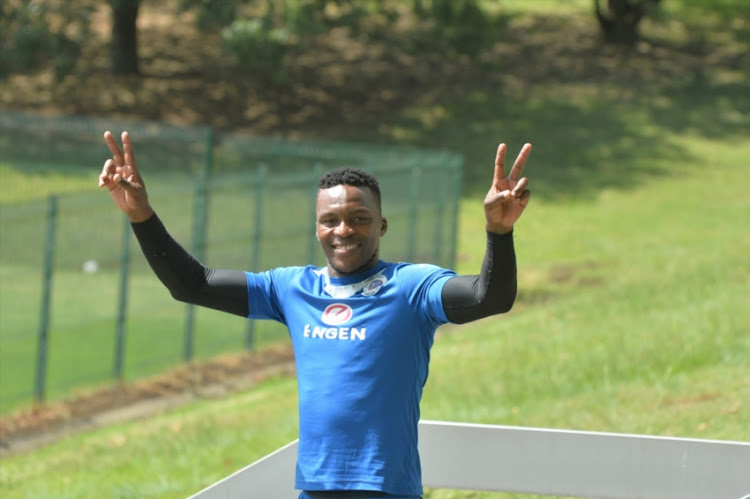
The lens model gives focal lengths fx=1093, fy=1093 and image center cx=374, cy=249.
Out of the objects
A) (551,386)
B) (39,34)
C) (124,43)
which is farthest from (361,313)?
(124,43)

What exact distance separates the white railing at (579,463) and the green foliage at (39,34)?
2145 cm

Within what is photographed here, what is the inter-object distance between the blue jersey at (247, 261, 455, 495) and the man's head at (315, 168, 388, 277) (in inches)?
2.4

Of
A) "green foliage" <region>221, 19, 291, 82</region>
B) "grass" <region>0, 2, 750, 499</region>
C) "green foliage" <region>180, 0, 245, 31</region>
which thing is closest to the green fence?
"grass" <region>0, 2, 750, 499</region>

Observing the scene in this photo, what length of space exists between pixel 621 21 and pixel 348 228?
99.2 ft

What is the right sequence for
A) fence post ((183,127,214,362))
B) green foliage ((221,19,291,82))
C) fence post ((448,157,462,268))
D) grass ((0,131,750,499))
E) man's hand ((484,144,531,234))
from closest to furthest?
man's hand ((484,144,531,234))
grass ((0,131,750,499))
fence post ((183,127,214,362))
fence post ((448,157,462,268))
green foliage ((221,19,291,82))

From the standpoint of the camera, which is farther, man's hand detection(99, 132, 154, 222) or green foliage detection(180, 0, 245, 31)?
green foliage detection(180, 0, 245, 31)

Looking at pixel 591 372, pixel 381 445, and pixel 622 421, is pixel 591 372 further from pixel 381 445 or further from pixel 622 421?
pixel 381 445

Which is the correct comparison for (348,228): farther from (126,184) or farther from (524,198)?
(126,184)

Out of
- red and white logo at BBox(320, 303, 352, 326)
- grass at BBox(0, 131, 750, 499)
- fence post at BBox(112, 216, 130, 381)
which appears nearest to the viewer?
red and white logo at BBox(320, 303, 352, 326)

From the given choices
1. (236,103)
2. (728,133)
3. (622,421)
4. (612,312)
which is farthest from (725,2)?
(622,421)

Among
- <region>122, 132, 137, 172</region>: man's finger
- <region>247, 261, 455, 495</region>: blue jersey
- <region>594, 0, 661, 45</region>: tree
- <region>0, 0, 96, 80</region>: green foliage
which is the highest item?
<region>594, 0, 661, 45</region>: tree

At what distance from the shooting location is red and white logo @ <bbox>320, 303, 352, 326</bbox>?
142 inches

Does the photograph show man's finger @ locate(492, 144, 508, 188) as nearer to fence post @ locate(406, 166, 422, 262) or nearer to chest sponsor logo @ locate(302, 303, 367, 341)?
chest sponsor logo @ locate(302, 303, 367, 341)

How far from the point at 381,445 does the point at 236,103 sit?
1043 inches
